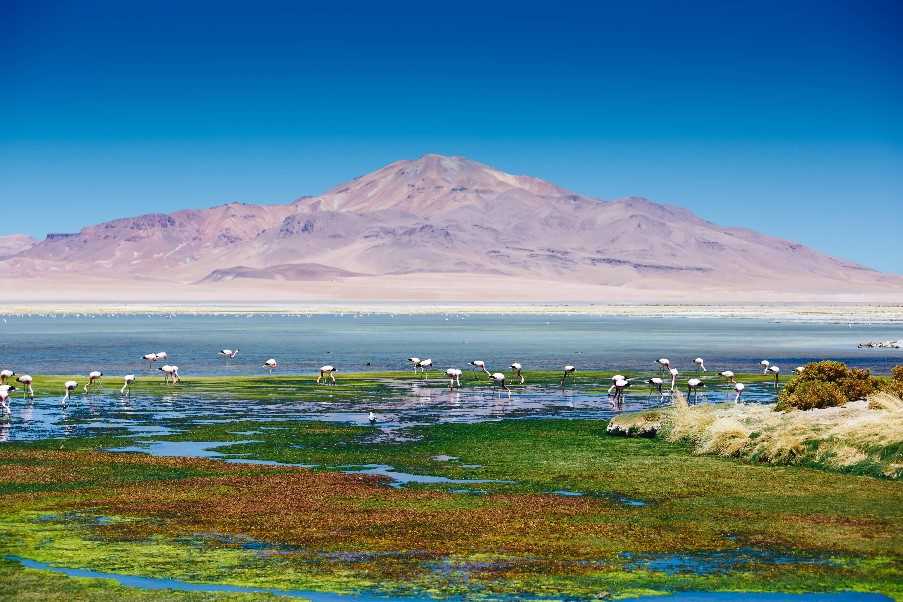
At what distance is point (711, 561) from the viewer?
12992 millimetres

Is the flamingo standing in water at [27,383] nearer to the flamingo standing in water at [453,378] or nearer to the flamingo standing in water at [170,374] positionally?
the flamingo standing in water at [170,374]

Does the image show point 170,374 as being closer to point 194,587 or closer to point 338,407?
point 338,407

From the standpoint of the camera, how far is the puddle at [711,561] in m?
12.7

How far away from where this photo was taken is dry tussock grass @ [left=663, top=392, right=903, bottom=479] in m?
19.2

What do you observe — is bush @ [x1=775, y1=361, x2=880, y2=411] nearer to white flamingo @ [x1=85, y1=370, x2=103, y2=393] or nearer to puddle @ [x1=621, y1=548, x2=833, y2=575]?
puddle @ [x1=621, y1=548, x2=833, y2=575]

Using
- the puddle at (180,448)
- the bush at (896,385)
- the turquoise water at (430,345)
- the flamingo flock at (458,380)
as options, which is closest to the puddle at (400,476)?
the puddle at (180,448)

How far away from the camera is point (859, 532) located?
14312 millimetres

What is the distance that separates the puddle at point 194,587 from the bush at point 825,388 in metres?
14.7

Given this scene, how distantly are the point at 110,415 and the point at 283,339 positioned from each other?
4113cm

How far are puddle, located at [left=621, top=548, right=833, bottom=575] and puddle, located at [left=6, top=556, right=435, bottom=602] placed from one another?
2727 mm

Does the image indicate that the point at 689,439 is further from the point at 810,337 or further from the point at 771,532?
the point at 810,337

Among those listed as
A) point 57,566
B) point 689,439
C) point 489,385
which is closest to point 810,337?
point 489,385

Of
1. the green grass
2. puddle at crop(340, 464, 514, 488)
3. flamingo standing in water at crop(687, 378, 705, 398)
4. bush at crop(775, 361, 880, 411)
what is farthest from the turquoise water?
puddle at crop(340, 464, 514, 488)

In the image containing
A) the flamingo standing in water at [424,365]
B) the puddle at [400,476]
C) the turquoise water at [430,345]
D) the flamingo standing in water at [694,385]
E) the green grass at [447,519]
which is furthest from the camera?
the turquoise water at [430,345]
